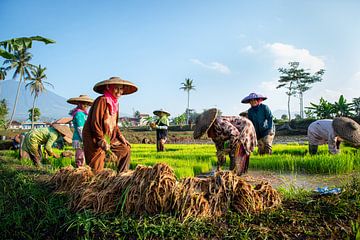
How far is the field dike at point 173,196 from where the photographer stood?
6.60 feet

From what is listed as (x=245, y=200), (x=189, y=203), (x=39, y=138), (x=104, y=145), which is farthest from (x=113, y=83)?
(x=39, y=138)

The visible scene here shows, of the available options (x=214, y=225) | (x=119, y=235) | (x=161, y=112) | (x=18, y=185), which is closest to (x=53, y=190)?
(x=18, y=185)

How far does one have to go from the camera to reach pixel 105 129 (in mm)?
3744

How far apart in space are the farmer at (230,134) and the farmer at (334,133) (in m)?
2.56

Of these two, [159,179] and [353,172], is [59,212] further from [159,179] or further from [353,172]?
[353,172]

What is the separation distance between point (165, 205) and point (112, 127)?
2.24 m

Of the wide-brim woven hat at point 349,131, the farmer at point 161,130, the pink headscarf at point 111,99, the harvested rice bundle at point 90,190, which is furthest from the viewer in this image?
the farmer at point 161,130

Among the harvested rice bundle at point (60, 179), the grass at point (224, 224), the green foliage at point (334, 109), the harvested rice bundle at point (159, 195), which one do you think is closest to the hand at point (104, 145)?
the harvested rice bundle at point (60, 179)

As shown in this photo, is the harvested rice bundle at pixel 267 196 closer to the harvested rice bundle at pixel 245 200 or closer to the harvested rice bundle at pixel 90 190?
the harvested rice bundle at pixel 245 200

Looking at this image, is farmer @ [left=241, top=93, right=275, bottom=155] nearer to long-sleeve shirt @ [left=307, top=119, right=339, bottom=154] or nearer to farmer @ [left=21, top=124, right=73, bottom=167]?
long-sleeve shirt @ [left=307, top=119, right=339, bottom=154]

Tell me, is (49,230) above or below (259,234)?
below

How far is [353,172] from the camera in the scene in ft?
13.9

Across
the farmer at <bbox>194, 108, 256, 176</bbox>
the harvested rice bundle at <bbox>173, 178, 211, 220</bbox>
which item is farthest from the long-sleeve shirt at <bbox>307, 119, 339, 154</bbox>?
the harvested rice bundle at <bbox>173, 178, 211, 220</bbox>

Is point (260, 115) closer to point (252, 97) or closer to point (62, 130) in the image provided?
point (252, 97)
